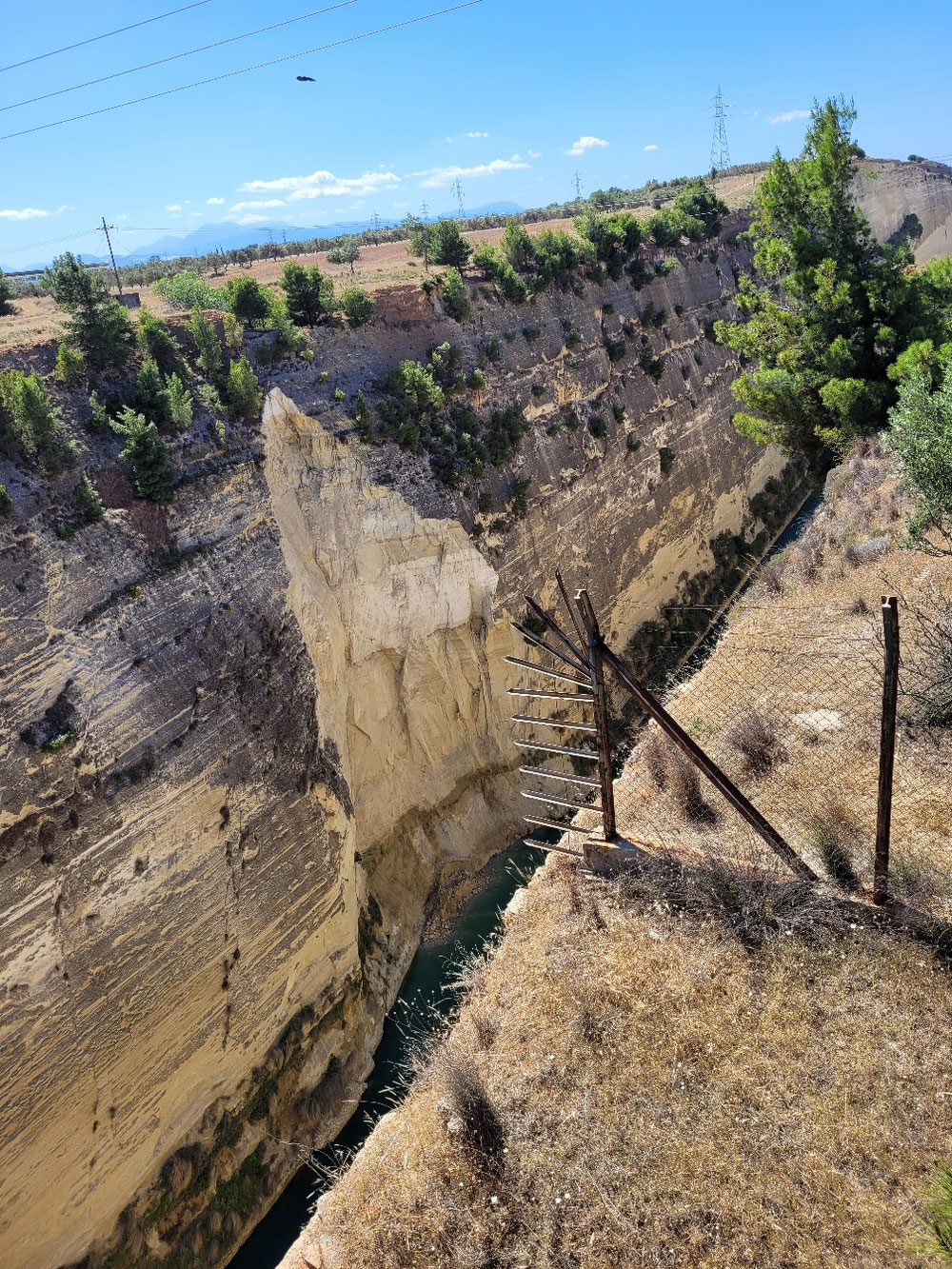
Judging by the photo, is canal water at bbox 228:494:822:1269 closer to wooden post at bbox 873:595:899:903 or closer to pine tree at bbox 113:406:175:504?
wooden post at bbox 873:595:899:903

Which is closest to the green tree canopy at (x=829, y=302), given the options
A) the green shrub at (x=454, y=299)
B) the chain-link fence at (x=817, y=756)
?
the chain-link fence at (x=817, y=756)

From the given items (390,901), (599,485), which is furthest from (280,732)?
(599,485)

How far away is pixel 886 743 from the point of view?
5.38 meters

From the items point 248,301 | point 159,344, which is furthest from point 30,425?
point 248,301

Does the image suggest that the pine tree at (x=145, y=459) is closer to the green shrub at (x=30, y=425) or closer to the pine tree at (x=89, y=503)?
the pine tree at (x=89, y=503)

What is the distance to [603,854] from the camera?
7.14 m

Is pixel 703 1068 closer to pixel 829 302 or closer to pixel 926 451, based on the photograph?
pixel 926 451

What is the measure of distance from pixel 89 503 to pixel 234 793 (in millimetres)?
4563

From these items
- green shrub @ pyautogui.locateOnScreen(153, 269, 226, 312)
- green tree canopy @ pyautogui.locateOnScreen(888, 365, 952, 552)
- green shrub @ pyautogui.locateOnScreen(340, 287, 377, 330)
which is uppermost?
green shrub @ pyautogui.locateOnScreen(153, 269, 226, 312)

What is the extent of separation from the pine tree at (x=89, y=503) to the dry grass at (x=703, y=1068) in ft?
25.7

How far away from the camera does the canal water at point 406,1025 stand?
430 inches

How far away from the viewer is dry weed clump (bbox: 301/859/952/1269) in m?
4.57

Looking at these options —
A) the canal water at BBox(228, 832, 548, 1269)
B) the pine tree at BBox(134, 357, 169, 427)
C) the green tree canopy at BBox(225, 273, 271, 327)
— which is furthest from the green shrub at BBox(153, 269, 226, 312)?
the canal water at BBox(228, 832, 548, 1269)

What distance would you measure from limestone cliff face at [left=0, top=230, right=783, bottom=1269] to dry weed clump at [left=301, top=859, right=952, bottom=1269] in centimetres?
514
